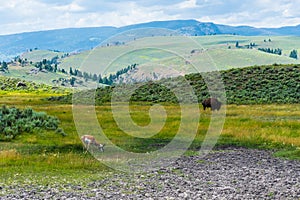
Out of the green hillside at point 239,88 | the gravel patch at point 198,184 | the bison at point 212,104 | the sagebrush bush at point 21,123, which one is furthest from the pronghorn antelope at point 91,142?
the green hillside at point 239,88

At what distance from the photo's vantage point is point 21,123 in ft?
116

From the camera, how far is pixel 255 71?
307 feet

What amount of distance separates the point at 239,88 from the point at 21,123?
55.4 meters

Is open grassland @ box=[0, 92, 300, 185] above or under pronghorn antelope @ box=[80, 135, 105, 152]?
under

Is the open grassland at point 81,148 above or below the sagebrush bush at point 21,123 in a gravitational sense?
below

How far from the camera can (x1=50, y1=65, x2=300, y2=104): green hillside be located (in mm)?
73875

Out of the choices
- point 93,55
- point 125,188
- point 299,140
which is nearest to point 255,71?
point 299,140

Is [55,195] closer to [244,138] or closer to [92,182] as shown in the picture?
[92,182]

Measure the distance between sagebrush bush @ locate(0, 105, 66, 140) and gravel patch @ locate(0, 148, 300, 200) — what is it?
45.4 feet

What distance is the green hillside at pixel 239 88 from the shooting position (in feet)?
242

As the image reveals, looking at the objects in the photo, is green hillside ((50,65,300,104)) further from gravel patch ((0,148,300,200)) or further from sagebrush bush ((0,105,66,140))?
gravel patch ((0,148,300,200))

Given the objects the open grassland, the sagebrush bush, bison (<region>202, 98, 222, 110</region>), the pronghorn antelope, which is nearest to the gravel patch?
the open grassland

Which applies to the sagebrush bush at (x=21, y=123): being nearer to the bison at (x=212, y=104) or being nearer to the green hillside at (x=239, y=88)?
the bison at (x=212, y=104)

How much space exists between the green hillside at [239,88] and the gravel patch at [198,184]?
45.8 metres
